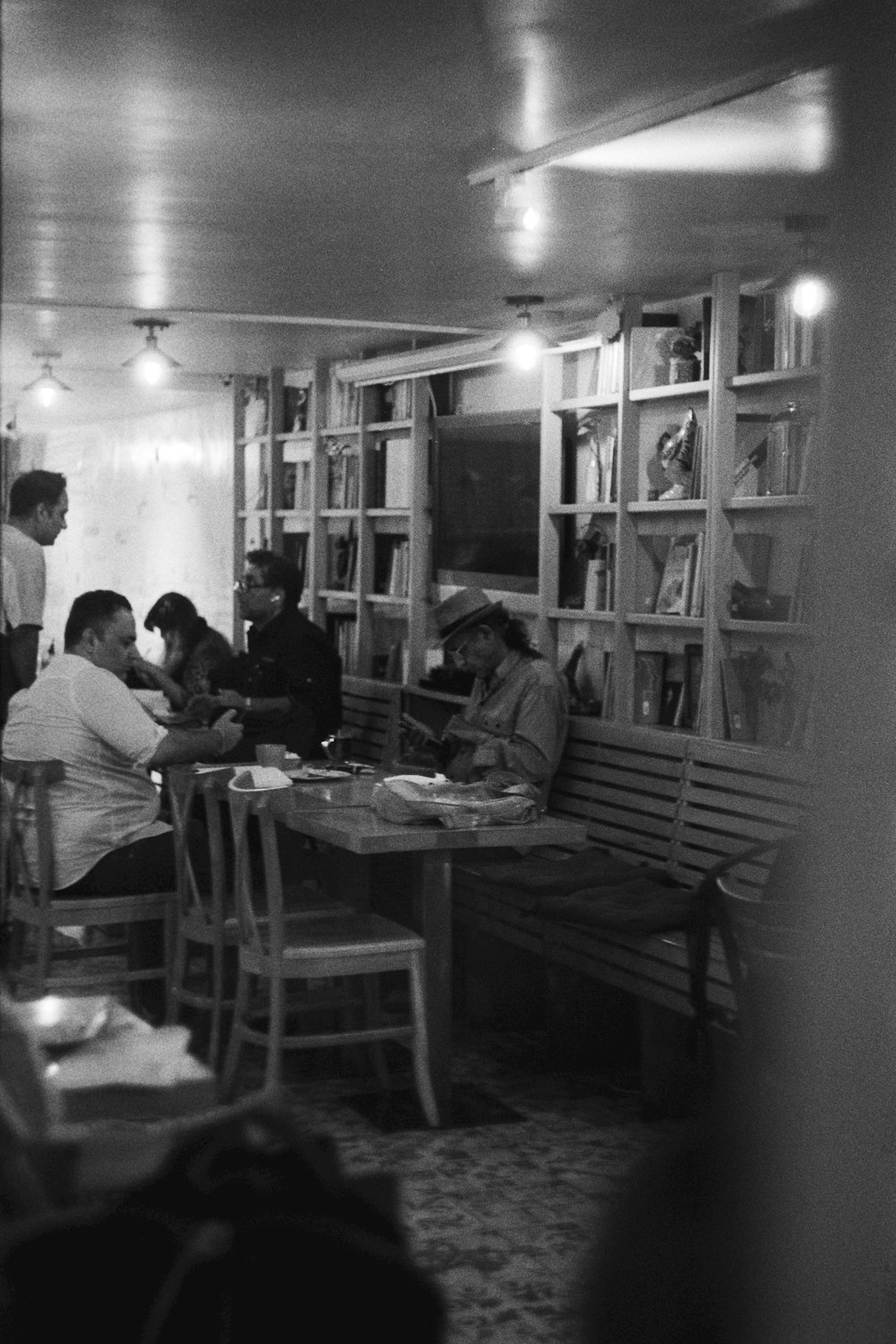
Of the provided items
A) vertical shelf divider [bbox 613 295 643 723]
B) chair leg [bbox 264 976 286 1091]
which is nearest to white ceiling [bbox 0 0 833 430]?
chair leg [bbox 264 976 286 1091]

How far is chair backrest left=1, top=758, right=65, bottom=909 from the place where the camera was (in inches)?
68.7

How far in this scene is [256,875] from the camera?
7.07 feet

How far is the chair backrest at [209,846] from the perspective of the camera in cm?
191

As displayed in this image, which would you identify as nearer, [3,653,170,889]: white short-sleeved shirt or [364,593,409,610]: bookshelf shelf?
[3,653,170,889]: white short-sleeved shirt

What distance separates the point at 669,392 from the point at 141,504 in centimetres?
271

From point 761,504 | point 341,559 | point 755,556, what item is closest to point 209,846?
point 755,556

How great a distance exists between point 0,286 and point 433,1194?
3.56ft

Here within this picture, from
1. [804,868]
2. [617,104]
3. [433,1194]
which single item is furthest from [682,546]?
[433,1194]

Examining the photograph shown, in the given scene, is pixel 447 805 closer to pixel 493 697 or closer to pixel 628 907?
pixel 628 907

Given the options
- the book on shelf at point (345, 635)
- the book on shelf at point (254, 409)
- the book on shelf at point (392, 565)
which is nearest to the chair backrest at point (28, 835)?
the book on shelf at point (254, 409)

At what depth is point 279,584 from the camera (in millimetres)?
4234

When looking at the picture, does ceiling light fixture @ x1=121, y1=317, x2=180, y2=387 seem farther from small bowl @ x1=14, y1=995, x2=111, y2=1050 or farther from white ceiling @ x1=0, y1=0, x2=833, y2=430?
small bowl @ x1=14, y1=995, x2=111, y2=1050

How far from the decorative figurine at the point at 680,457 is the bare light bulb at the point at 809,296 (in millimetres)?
1632

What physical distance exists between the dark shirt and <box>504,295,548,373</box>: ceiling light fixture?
2.25 feet
